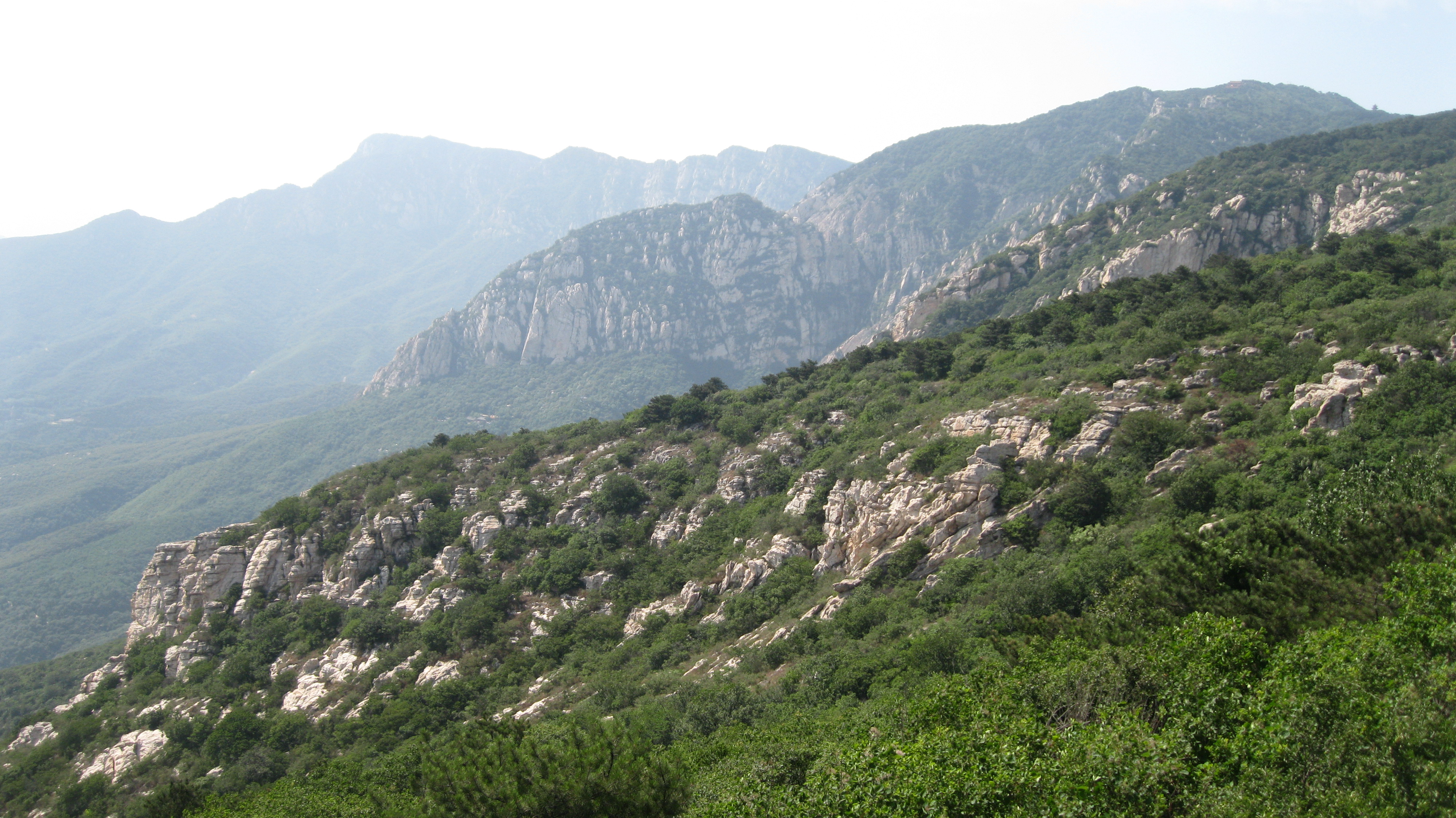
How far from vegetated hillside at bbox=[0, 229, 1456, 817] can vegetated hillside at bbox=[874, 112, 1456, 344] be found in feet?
88.9

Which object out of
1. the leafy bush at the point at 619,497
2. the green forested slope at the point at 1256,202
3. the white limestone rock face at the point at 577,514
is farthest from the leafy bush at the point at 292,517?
the green forested slope at the point at 1256,202

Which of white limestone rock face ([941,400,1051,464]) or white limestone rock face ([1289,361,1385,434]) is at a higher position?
white limestone rock face ([1289,361,1385,434])

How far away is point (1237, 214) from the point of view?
93.1 meters

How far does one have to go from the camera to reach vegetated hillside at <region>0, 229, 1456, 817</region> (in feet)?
54.9

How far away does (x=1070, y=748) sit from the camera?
51.2 feet

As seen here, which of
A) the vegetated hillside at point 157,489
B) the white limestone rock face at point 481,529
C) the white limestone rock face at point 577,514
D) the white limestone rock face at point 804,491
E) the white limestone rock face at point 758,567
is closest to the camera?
the white limestone rock face at point 758,567

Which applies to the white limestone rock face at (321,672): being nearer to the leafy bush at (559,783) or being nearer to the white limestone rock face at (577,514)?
the white limestone rock face at (577,514)

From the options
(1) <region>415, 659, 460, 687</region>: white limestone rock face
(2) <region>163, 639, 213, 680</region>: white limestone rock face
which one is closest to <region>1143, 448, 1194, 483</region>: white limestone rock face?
(1) <region>415, 659, 460, 687</region>: white limestone rock face

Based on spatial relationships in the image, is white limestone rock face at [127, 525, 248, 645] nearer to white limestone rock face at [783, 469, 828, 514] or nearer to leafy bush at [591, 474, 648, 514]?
leafy bush at [591, 474, 648, 514]

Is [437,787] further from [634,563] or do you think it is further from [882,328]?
[882,328]

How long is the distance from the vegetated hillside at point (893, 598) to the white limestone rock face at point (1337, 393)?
344 mm

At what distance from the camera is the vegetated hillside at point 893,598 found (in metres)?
16.7

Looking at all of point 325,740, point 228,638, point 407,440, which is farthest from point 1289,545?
point 407,440

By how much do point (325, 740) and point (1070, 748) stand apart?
141 ft
